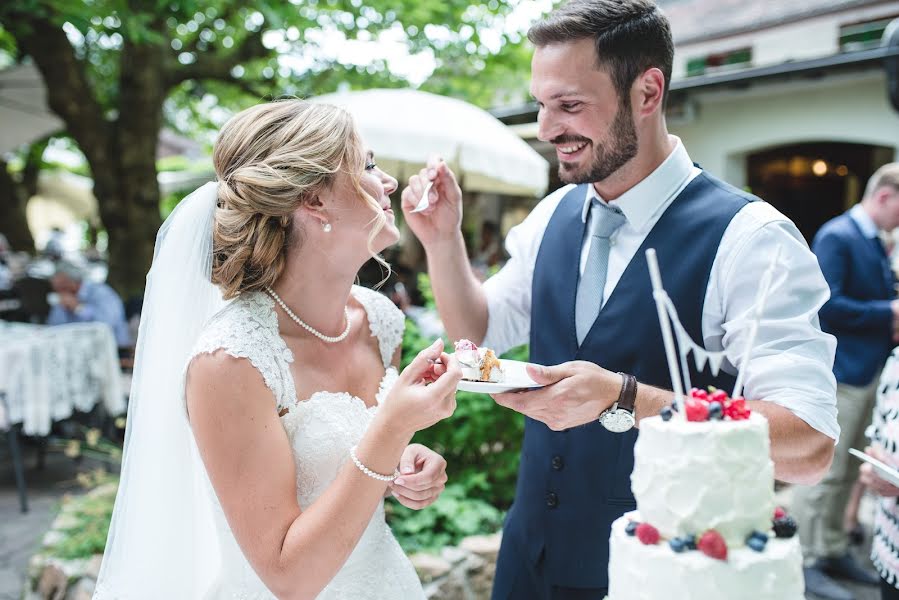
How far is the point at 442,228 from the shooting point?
2377 mm

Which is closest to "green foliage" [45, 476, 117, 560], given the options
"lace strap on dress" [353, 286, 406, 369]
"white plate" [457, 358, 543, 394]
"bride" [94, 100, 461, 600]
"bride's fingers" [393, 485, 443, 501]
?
"bride" [94, 100, 461, 600]

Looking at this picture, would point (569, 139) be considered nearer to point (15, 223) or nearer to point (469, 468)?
point (469, 468)

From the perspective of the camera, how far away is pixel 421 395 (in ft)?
4.98

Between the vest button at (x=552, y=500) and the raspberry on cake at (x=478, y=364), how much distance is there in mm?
445

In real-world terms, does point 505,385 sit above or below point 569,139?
below

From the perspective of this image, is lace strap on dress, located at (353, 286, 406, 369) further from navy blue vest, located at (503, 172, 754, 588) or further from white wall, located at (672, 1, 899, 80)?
white wall, located at (672, 1, 899, 80)

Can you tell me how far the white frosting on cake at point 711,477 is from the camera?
115 centimetres

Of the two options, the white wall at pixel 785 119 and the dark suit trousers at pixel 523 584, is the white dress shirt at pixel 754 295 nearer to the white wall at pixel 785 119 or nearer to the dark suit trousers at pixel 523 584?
A: the dark suit trousers at pixel 523 584

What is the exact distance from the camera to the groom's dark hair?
193 cm

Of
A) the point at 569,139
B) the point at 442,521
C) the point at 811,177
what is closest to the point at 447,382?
the point at 569,139

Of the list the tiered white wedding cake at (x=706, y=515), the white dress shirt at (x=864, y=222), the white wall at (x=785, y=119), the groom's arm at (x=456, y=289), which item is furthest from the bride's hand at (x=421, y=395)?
the white wall at (x=785, y=119)

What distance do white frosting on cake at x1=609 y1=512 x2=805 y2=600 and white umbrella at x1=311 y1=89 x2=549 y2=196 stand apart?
17.9 feet

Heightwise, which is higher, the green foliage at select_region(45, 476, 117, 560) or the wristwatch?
the wristwatch

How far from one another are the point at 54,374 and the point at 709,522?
5691 millimetres
